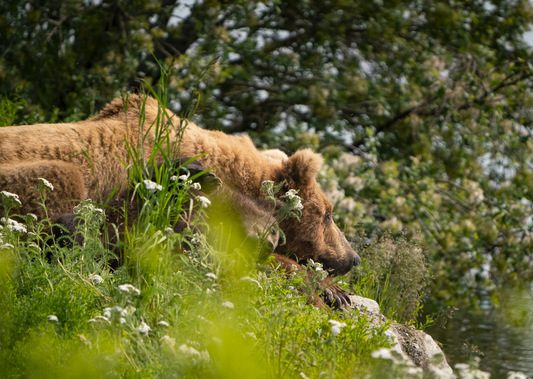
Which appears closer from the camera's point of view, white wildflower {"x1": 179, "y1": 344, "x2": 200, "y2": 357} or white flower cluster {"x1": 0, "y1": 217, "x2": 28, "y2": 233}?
white wildflower {"x1": 179, "y1": 344, "x2": 200, "y2": 357}

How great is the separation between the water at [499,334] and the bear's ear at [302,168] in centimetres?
215

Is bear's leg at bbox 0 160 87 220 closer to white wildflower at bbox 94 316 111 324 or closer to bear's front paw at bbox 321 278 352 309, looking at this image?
white wildflower at bbox 94 316 111 324

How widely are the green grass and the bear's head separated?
3.88ft

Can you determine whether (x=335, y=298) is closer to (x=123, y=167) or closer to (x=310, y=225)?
(x=310, y=225)

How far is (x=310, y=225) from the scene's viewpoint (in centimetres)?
424

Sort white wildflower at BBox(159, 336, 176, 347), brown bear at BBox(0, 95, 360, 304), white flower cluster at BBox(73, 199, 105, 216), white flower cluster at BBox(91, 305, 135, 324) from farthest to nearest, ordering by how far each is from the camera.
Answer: brown bear at BBox(0, 95, 360, 304) < white flower cluster at BBox(73, 199, 105, 216) < white wildflower at BBox(159, 336, 176, 347) < white flower cluster at BBox(91, 305, 135, 324)

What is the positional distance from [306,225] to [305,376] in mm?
2027

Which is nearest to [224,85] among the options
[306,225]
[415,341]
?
[306,225]

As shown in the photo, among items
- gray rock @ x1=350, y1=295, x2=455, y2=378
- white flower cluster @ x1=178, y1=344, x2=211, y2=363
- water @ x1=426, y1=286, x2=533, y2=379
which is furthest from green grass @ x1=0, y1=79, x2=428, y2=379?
water @ x1=426, y1=286, x2=533, y2=379

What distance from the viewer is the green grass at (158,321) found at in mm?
2105

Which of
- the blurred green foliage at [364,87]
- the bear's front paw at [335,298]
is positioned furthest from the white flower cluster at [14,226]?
the blurred green foliage at [364,87]

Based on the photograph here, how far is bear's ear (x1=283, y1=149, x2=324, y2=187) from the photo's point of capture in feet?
13.7

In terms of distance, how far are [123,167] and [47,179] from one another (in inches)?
21.2

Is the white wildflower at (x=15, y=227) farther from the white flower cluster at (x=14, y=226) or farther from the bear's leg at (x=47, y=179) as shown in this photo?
the bear's leg at (x=47, y=179)
